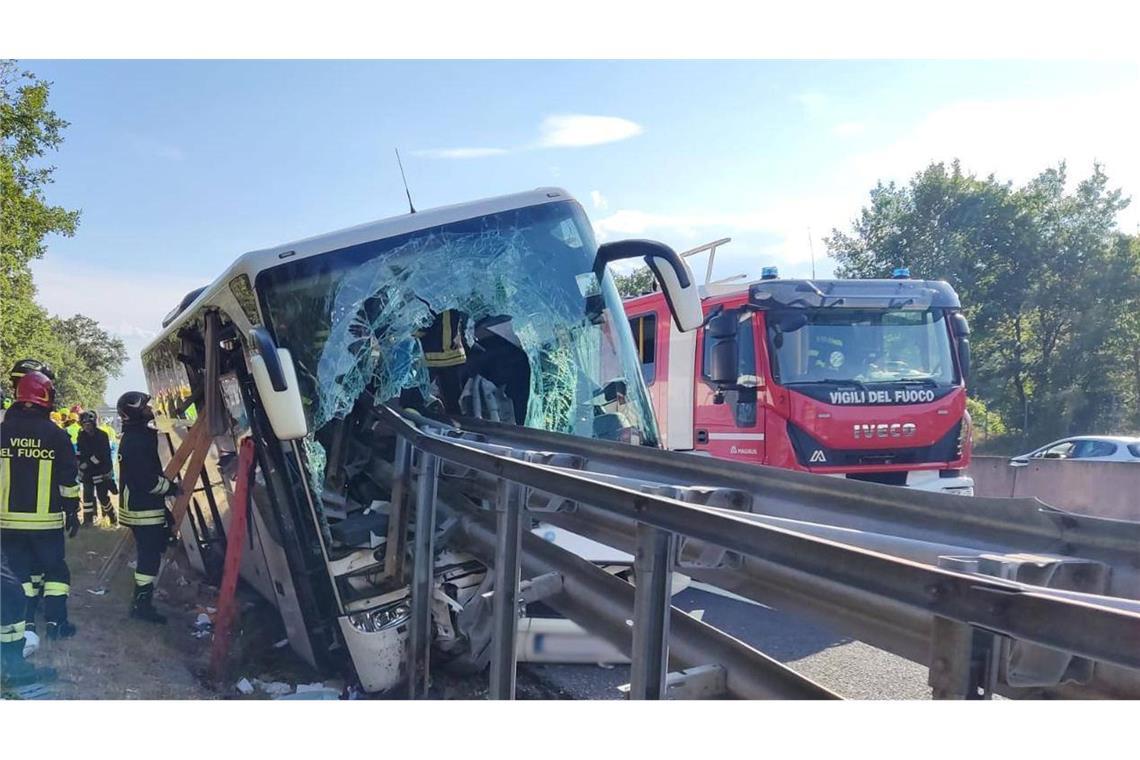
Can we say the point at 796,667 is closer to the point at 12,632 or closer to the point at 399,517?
the point at 399,517

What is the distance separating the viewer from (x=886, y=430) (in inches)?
265

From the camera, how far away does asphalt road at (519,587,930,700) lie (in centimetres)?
441

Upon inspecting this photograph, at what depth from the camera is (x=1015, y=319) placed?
982 inches

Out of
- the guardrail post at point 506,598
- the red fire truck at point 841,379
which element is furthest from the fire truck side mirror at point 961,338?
the guardrail post at point 506,598

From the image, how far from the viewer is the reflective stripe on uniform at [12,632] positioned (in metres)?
5.00

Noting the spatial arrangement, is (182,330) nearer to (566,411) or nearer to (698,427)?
(566,411)

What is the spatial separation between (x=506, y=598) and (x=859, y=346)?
15.3 ft

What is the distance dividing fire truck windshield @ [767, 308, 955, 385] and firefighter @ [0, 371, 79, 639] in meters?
5.07

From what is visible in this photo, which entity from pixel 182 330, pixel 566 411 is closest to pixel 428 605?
pixel 566 411

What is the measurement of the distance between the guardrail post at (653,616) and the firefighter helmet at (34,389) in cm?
462

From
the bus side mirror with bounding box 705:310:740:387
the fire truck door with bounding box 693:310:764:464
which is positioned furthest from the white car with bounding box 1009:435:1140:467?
the bus side mirror with bounding box 705:310:740:387

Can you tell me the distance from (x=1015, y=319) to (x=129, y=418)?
81.8ft

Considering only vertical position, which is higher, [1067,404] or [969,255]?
[969,255]

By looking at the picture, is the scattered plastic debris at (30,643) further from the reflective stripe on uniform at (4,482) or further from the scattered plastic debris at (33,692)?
the reflective stripe on uniform at (4,482)
